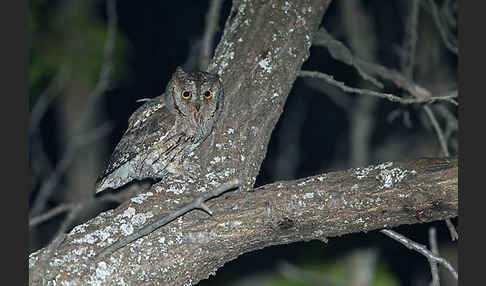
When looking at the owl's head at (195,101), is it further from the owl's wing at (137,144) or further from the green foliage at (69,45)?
the green foliage at (69,45)

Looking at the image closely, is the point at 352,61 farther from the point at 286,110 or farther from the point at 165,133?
the point at 286,110

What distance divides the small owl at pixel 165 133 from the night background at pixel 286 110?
0.51 metres

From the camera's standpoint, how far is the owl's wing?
3.66m

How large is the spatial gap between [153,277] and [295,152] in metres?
4.94

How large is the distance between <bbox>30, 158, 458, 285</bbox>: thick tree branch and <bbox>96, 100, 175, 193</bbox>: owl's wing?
1.13m

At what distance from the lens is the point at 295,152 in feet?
23.5

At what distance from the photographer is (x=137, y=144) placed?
12.1ft

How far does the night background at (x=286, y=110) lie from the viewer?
4.86 meters

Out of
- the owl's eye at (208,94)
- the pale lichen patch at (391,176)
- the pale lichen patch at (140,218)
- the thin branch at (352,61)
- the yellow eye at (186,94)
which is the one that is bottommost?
the pale lichen patch at (140,218)

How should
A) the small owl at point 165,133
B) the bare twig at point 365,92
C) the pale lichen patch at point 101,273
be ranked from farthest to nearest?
1. the small owl at point 165,133
2. the bare twig at point 365,92
3. the pale lichen patch at point 101,273

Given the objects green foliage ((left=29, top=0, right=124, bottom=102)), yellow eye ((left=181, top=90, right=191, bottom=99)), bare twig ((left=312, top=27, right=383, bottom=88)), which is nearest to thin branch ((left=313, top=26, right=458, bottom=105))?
bare twig ((left=312, top=27, right=383, bottom=88))

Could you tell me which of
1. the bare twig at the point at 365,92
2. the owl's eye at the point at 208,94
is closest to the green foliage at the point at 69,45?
the owl's eye at the point at 208,94

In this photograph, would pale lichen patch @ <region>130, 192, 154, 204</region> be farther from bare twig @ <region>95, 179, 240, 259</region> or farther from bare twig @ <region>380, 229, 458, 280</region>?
bare twig @ <region>380, 229, 458, 280</region>

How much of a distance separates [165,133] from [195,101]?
356mm
